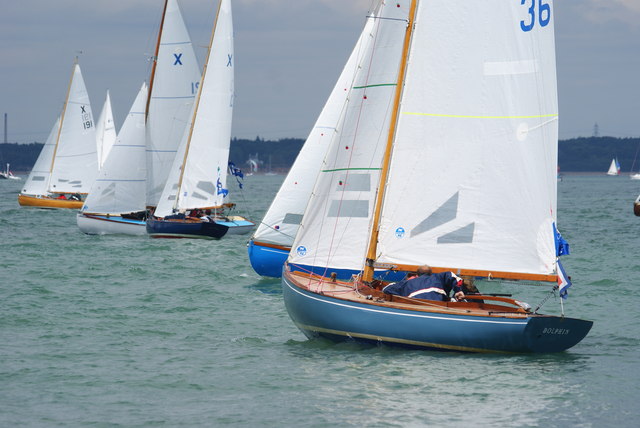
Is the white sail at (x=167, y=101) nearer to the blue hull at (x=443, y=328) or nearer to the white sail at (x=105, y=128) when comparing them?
the blue hull at (x=443, y=328)

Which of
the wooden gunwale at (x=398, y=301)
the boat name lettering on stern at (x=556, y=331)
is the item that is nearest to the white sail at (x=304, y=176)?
the wooden gunwale at (x=398, y=301)

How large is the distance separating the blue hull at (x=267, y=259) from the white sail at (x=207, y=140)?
11.9 meters

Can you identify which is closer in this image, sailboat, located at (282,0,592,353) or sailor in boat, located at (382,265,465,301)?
sailor in boat, located at (382,265,465,301)

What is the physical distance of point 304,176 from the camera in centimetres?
2538

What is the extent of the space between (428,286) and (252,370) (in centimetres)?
286

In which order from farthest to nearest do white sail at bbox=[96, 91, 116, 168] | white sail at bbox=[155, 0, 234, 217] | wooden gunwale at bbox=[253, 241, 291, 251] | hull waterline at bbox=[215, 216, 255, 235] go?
white sail at bbox=[96, 91, 116, 168]
hull waterline at bbox=[215, 216, 255, 235]
white sail at bbox=[155, 0, 234, 217]
wooden gunwale at bbox=[253, 241, 291, 251]

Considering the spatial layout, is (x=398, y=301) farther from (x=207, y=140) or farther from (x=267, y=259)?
(x=207, y=140)

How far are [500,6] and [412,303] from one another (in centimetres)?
461

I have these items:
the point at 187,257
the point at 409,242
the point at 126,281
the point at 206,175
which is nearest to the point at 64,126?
the point at 206,175

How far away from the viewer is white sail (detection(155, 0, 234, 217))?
37.2 meters

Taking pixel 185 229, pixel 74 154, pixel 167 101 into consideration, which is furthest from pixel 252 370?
pixel 74 154

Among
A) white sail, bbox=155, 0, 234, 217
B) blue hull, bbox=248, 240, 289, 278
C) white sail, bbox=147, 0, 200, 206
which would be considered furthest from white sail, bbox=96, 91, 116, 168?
blue hull, bbox=248, 240, 289, 278

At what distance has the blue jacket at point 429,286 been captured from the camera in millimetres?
15422

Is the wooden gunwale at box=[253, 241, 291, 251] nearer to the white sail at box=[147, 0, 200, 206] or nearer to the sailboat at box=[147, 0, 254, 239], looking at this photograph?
the sailboat at box=[147, 0, 254, 239]
